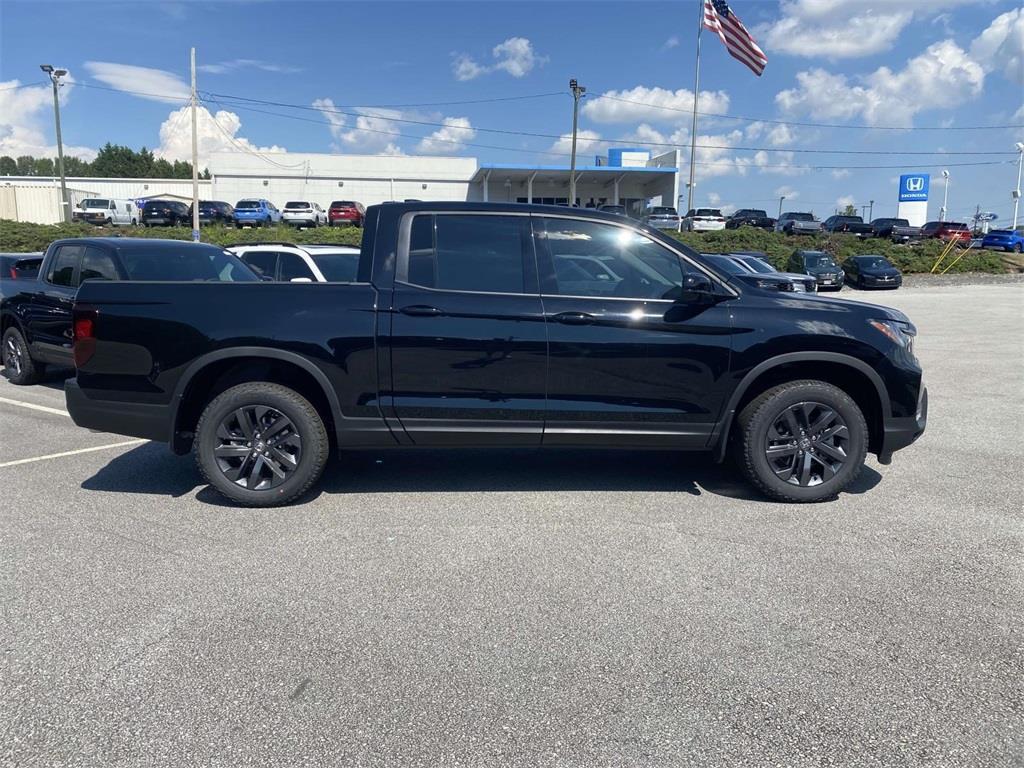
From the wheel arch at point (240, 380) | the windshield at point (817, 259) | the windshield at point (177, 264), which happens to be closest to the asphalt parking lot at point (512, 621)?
the wheel arch at point (240, 380)

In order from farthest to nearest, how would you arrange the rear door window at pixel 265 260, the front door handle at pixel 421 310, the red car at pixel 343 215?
the red car at pixel 343 215
the rear door window at pixel 265 260
the front door handle at pixel 421 310

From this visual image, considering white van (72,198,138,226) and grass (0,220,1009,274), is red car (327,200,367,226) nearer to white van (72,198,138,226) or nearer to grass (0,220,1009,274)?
grass (0,220,1009,274)

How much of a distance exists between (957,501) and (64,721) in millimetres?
5291

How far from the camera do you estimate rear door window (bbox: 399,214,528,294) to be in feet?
15.6

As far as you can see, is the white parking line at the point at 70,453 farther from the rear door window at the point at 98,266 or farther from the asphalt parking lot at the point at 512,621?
the rear door window at the point at 98,266

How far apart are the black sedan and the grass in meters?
3.65

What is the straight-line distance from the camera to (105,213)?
41.9 metres

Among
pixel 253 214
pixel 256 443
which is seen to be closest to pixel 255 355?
pixel 256 443

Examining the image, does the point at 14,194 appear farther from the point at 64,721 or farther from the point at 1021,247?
the point at 1021,247

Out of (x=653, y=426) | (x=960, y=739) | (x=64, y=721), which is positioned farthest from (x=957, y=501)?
(x=64, y=721)

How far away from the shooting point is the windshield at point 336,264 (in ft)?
33.7

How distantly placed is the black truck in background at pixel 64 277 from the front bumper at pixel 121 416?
3009 millimetres

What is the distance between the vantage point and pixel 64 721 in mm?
2678

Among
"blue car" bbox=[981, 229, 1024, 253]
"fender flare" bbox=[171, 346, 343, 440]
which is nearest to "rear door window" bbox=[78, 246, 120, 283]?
"fender flare" bbox=[171, 346, 343, 440]
